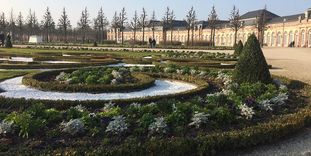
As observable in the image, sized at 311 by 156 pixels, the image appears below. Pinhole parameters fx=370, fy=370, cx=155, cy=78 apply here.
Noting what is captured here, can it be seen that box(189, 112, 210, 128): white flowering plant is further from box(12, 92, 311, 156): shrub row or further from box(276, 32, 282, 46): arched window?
box(276, 32, 282, 46): arched window

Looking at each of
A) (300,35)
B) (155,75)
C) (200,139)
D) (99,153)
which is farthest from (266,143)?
(300,35)

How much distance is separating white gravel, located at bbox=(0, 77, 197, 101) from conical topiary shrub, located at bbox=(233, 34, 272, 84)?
1723mm

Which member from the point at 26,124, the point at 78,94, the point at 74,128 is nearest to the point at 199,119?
the point at 74,128

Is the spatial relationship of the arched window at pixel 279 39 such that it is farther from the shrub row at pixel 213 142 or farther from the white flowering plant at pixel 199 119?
the white flowering plant at pixel 199 119

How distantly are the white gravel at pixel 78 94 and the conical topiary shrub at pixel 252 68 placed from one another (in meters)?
1.72

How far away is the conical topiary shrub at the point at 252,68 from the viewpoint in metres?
11.0

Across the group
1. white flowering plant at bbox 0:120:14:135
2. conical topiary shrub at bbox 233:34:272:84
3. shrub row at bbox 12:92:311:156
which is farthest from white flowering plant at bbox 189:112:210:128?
conical topiary shrub at bbox 233:34:272:84

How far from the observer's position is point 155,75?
13.9 meters

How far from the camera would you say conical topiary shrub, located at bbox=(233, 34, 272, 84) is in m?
11.0

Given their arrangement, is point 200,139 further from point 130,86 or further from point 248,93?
point 130,86

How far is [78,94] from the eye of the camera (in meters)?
10.4

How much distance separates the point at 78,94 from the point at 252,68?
5159 mm

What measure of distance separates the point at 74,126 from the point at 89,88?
14.7 ft

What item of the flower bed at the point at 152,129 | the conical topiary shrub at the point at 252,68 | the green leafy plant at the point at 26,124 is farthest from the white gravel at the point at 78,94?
the green leafy plant at the point at 26,124
